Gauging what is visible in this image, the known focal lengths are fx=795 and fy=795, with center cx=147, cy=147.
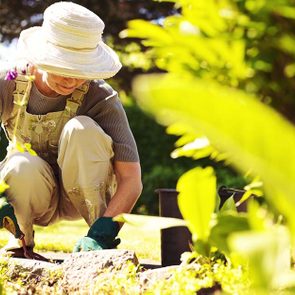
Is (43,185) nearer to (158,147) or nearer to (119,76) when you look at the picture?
(158,147)

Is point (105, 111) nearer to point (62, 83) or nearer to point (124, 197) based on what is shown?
point (62, 83)

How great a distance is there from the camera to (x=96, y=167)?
3461mm

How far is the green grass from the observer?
4.77m

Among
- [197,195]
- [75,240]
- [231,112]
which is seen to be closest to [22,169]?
[197,195]

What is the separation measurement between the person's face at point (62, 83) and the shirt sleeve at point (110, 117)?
0.43 ft

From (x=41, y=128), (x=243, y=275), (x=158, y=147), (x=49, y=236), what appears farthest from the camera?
(x=158, y=147)

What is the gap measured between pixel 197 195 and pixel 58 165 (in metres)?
→ 2.32

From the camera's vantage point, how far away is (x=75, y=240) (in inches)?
217

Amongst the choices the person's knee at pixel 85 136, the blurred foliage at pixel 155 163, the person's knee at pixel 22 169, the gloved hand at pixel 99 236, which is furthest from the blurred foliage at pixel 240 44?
the blurred foliage at pixel 155 163

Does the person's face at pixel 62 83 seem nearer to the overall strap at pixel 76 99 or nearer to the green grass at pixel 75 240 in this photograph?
the overall strap at pixel 76 99

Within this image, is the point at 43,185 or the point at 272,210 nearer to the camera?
the point at 272,210

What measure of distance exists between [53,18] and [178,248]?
1349mm

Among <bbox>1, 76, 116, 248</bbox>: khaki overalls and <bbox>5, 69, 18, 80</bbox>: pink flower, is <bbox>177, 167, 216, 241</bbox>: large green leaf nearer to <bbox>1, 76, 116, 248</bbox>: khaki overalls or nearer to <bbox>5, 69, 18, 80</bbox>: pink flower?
<bbox>5, 69, 18, 80</bbox>: pink flower

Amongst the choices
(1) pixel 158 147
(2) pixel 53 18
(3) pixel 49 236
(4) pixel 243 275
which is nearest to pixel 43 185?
(2) pixel 53 18
